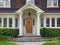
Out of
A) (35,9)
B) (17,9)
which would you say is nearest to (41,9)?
(35,9)

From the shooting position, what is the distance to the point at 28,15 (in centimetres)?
3528

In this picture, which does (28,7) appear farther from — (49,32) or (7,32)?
(49,32)

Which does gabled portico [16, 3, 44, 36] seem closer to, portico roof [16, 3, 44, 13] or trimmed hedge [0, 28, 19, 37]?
portico roof [16, 3, 44, 13]

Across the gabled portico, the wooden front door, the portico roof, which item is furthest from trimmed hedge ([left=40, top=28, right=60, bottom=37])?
A: the portico roof

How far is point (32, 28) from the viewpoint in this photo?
116 feet

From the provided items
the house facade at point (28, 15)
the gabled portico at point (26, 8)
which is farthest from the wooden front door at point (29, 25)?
the gabled portico at point (26, 8)

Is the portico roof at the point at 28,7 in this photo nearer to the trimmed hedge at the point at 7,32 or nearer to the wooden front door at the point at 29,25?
the wooden front door at the point at 29,25

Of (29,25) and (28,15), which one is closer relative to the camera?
(28,15)

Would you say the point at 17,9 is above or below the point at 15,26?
above

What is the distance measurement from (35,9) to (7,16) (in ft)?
13.7

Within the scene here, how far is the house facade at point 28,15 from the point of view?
114 ft

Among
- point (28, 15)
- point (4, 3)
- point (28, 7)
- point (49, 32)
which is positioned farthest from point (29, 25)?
point (4, 3)

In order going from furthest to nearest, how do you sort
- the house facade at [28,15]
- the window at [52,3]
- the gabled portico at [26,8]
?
the window at [52,3] < the house facade at [28,15] < the gabled portico at [26,8]

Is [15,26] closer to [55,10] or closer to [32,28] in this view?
[32,28]
